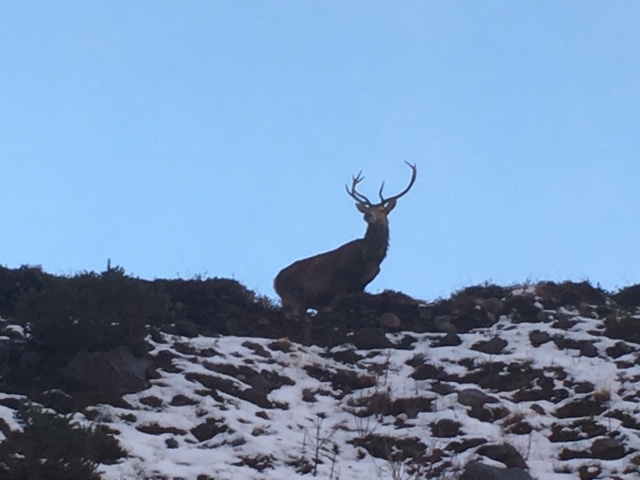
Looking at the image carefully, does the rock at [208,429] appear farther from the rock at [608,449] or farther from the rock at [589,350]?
the rock at [589,350]

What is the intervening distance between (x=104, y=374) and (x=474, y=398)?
4149mm

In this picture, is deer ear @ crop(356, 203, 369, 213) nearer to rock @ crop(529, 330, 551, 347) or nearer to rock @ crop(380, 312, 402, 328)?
rock @ crop(380, 312, 402, 328)

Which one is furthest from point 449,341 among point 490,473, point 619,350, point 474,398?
point 490,473

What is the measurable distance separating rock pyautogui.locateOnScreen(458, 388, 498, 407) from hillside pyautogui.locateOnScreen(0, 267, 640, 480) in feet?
0.08

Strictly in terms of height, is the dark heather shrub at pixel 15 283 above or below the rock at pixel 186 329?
above

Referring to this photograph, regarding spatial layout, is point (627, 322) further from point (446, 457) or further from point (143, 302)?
point (143, 302)

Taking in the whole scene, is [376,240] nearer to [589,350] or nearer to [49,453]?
[589,350]

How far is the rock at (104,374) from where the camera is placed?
11.7 m

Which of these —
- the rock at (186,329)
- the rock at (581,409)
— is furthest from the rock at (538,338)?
the rock at (186,329)

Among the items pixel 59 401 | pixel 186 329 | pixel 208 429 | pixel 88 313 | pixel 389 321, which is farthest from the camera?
pixel 389 321

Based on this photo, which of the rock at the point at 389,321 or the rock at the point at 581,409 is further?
the rock at the point at 389,321

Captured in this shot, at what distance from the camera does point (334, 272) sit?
17484 millimetres

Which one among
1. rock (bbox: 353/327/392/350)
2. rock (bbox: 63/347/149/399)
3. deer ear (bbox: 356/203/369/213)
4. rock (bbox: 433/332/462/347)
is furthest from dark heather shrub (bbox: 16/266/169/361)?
deer ear (bbox: 356/203/369/213)

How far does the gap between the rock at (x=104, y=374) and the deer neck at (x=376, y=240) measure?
20.9 ft
